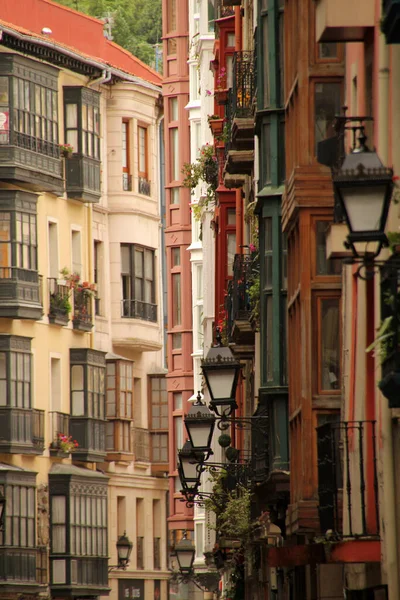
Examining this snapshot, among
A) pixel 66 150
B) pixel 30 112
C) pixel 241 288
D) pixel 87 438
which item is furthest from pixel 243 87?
pixel 87 438

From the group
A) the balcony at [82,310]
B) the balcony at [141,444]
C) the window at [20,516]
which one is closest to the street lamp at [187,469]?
the window at [20,516]

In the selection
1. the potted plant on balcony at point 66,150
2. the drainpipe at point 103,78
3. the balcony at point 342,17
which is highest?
the drainpipe at point 103,78

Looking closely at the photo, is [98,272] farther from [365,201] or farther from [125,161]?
[365,201]

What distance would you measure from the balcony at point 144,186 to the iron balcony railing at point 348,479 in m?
44.3

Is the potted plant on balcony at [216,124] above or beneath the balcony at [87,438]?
above

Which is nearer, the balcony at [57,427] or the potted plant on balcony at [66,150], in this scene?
the balcony at [57,427]

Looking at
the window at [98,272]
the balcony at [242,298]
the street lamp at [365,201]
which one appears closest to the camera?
the street lamp at [365,201]

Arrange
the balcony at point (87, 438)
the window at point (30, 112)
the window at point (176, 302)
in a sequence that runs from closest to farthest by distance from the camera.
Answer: the window at point (30, 112), the balcony at point (87, 438), the window at point (176, 302)

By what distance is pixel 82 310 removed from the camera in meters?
58.0

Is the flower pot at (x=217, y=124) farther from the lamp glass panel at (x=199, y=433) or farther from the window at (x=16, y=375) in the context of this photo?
the lamp glass panel at (x=199, y=433)

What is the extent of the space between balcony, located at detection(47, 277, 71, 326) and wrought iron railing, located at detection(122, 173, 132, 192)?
6.11 metres

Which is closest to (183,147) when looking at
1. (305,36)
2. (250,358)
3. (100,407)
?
(100,407)

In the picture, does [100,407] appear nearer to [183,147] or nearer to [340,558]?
[183,147]

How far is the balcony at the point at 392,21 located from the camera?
1238 cm
